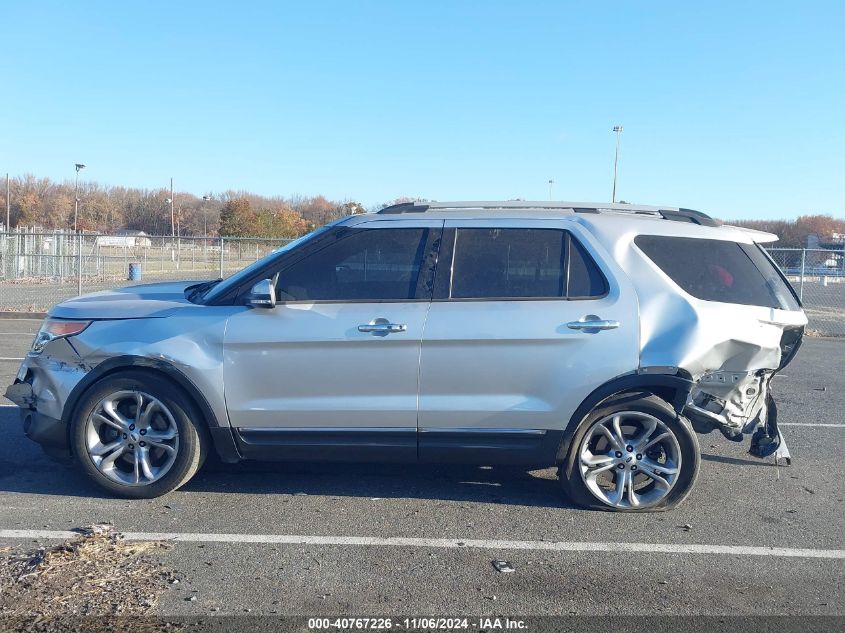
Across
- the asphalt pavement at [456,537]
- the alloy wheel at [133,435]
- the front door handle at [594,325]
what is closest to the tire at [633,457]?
the asphalt pavement at [456,537]

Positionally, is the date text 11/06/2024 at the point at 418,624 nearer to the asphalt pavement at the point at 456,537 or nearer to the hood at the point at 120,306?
the asphalt pavement at the point at 456,537

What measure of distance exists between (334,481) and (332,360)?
1.10 meters

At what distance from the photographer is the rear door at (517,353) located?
4703mm

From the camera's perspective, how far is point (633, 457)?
4.84 meters

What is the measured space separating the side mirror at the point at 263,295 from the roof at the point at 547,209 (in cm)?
92

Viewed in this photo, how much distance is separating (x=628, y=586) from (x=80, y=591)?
8.58 ft

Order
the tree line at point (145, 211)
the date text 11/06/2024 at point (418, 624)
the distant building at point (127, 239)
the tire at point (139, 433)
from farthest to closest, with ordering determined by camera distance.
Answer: the tree line at point (145, 211)
the distant building at point (127, 239)
the tire at point (139, 433)
the date text 11/06/2024 at point (418, 624)

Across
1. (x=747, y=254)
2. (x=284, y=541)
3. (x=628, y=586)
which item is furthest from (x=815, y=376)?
(x=284, y=541)

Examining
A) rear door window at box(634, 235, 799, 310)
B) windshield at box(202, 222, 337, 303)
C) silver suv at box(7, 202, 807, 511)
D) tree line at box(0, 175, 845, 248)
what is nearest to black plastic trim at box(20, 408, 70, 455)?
silver suv at box(7, 202, 807, 511)

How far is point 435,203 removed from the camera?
17.3ft

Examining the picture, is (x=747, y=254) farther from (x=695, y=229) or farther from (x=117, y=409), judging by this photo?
(x=117, y=409)

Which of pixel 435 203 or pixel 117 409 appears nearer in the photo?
pixel 117 409

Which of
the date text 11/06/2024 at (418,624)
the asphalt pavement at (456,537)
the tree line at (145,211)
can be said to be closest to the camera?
the date text 11/06/2024 at (418,624)

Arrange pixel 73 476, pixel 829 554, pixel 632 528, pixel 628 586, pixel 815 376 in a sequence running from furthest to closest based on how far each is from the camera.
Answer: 1. pixel 815 376
2. pixel 73 476
3. pixel 632 528
4. pixel 829 554
5. pixel 628 586
